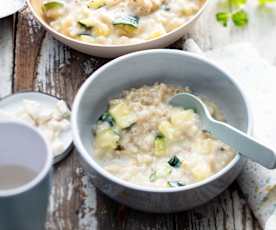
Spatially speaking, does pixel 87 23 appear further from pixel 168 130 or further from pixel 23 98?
pixel 168 130

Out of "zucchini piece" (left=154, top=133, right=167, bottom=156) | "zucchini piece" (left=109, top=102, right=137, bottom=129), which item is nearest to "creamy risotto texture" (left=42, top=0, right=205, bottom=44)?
"zucchini piece" (left=109, top=102, right=137, bottom=129)

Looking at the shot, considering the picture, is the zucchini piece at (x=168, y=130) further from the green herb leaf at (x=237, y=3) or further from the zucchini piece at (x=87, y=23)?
the green herb leaf at (x=237, y=3)

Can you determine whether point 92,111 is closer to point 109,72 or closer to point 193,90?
point 109,72

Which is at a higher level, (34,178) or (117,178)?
(34,178)

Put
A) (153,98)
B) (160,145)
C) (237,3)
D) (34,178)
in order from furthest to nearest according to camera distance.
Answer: (237,3)
(153,98)
(160,145)
(34,178)

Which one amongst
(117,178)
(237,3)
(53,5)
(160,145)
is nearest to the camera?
(117,178)

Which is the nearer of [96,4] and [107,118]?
[107,118]

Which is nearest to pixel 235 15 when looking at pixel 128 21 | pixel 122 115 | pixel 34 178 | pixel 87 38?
pixel 128 21

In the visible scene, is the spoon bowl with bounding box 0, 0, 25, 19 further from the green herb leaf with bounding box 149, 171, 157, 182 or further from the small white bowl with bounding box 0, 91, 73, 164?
the green herb leaf with bounding box 149, 171, 157, 182
